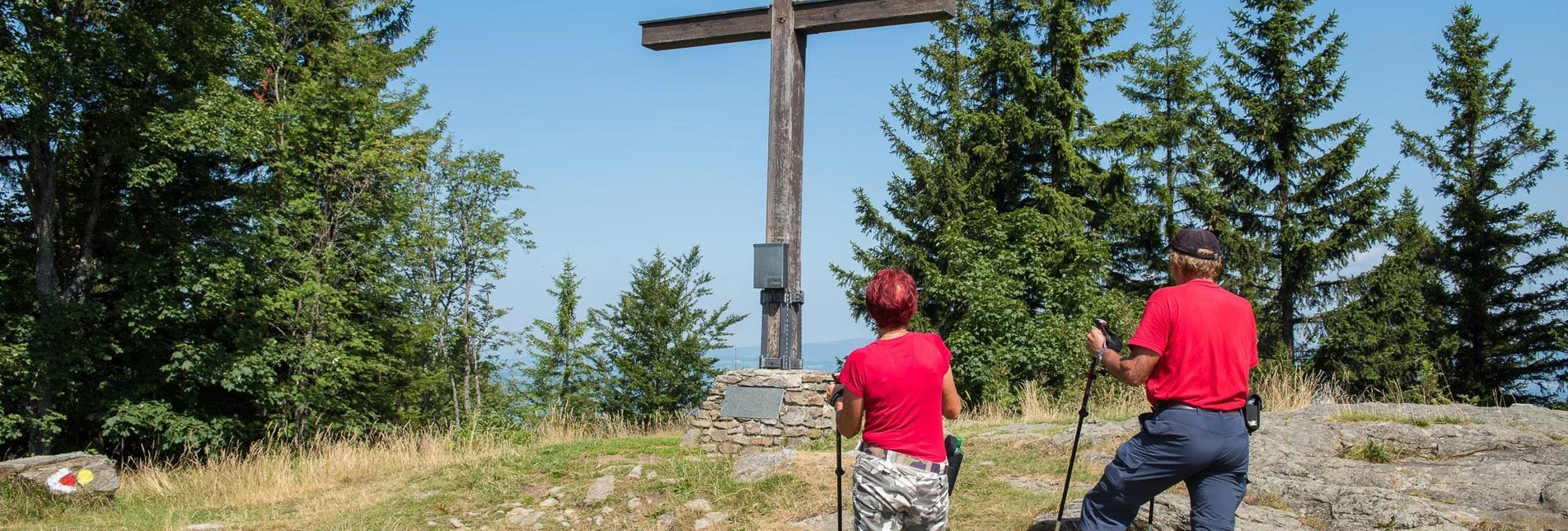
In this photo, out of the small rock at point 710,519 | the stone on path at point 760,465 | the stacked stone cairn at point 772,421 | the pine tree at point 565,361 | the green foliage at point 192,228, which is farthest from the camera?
the pine tree at point 565,361

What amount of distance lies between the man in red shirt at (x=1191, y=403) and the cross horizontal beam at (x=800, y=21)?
6.43m

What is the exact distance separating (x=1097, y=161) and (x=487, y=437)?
17584 mm

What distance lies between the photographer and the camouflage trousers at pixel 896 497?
147 inches

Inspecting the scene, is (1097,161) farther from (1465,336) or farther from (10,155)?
(10,155)

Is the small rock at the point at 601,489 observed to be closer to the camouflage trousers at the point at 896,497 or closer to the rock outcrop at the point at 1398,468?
the rock outcrop at the point at 1398,468

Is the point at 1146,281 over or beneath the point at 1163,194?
beneath

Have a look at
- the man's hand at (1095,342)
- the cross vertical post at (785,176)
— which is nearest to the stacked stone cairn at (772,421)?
the cross vertical post at (785,176)

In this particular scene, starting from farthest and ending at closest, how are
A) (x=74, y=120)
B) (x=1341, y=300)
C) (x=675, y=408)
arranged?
(x=675, y=408) → (x=1341, y=300) → (x=74, y=120)

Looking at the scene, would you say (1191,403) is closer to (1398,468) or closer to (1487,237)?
(1398,468)

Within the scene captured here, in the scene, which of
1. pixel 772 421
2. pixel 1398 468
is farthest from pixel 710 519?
pixel 1398 468

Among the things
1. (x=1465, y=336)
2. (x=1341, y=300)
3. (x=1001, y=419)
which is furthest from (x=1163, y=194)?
(x=1001, y=419)

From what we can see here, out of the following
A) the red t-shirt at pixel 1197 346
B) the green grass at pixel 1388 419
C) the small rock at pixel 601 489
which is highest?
the red t-shirt at pixel 1197 346

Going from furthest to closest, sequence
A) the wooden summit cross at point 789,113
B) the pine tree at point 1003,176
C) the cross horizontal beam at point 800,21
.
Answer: the pine tree at point 1003,176, the wooden summit cross at point 789,113, the cross horizontal beam at point 800,21

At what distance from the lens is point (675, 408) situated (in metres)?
27.7
